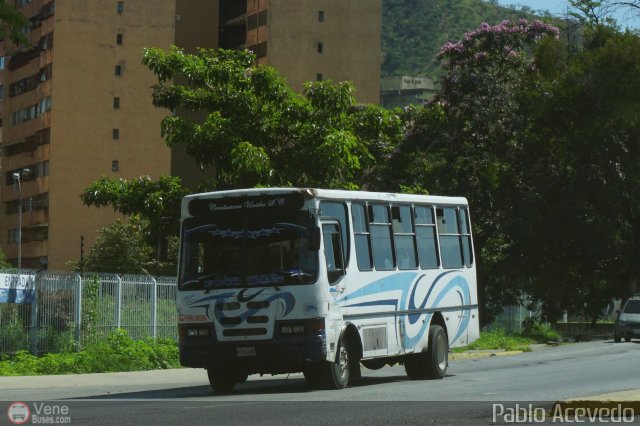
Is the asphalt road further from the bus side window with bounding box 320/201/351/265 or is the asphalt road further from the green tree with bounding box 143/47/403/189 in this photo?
the green tree with bounding box 143/47/403/189

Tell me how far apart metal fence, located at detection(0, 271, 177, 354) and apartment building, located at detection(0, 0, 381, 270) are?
172ft

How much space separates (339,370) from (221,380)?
2213 millimetres

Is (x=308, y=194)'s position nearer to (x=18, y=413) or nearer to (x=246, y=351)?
(x=246, y=351)

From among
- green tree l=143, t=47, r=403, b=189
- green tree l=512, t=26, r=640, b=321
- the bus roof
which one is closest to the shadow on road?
the bus roof

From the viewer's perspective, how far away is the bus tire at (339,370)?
20484 millimetres

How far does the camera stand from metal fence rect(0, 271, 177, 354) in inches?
1135

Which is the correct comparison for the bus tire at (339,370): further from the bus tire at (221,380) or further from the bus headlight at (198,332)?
the bus headlight at (198,332)

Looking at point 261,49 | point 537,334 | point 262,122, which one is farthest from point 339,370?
point 261,49

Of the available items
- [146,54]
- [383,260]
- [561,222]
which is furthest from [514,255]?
[383,260]

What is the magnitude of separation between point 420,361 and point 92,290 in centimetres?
1002

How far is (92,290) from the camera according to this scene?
30.3 meters

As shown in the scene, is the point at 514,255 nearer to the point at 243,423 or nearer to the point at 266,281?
the point at 266,281

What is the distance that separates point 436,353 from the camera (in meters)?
23.7

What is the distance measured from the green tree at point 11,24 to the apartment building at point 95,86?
68648mm
